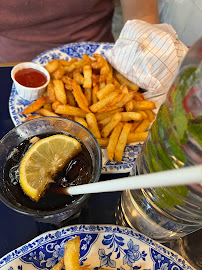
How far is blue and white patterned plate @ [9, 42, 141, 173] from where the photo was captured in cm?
114

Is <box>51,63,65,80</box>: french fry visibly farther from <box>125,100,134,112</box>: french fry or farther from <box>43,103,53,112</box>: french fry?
<box>125,100,134,112</box>: french fry

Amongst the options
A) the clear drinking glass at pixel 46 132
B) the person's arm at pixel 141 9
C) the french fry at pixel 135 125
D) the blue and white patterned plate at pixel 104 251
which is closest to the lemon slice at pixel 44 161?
the clear drinking glass at pixel 46 132

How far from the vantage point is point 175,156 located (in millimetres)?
645

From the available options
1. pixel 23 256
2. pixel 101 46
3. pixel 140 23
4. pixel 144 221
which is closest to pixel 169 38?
pixel 140 23

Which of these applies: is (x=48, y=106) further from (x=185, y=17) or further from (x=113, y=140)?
(x=185, y=17)

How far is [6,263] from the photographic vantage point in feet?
2.80

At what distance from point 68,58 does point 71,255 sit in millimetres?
990

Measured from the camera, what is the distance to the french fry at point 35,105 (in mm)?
1229

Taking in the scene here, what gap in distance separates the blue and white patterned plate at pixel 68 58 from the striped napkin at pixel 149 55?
24 centimetres

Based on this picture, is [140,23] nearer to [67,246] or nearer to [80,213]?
[80,213]

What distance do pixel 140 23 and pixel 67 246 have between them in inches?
38.6

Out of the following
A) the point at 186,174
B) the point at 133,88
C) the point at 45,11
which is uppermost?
the point at 186,174

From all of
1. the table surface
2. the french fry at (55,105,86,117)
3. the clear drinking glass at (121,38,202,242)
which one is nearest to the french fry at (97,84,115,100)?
the french fry at (55,105,86,117)

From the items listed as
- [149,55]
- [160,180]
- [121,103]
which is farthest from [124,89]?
[160,180]
